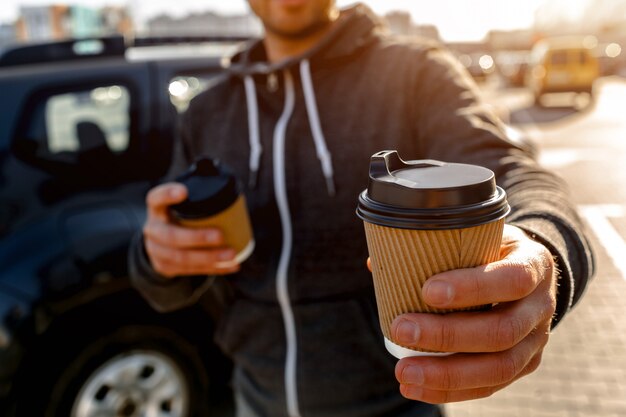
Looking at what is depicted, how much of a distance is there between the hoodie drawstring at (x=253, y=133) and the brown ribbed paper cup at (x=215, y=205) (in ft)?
0.41

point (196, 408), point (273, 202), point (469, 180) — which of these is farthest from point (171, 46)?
point (469, 180)

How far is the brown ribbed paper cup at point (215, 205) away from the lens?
1.29 meters

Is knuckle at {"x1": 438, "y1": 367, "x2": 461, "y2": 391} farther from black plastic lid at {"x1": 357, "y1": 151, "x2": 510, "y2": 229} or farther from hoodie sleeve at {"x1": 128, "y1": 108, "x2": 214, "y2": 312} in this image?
hoodie sleeve at {"x1": 128, "y1": 108, "x2": 214, "y2": 312}

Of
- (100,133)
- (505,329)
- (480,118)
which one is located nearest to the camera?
(505,329)

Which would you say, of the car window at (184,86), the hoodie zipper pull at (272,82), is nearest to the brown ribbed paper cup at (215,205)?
the hoodie zipper pull at (272,82)

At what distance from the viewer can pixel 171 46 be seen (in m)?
3.43

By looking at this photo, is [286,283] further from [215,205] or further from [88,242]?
[88,242]

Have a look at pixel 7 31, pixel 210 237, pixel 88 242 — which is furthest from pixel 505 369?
pixel 7 31

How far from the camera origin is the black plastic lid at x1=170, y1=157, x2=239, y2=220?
1284 mm

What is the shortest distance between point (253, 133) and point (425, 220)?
877 mm

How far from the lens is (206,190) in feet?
4.33

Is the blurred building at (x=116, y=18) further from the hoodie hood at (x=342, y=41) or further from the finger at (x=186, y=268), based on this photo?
the finger at (x=186, y=268)

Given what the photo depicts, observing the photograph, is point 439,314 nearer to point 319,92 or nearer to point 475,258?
point 475,258

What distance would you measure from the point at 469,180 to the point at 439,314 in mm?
182
